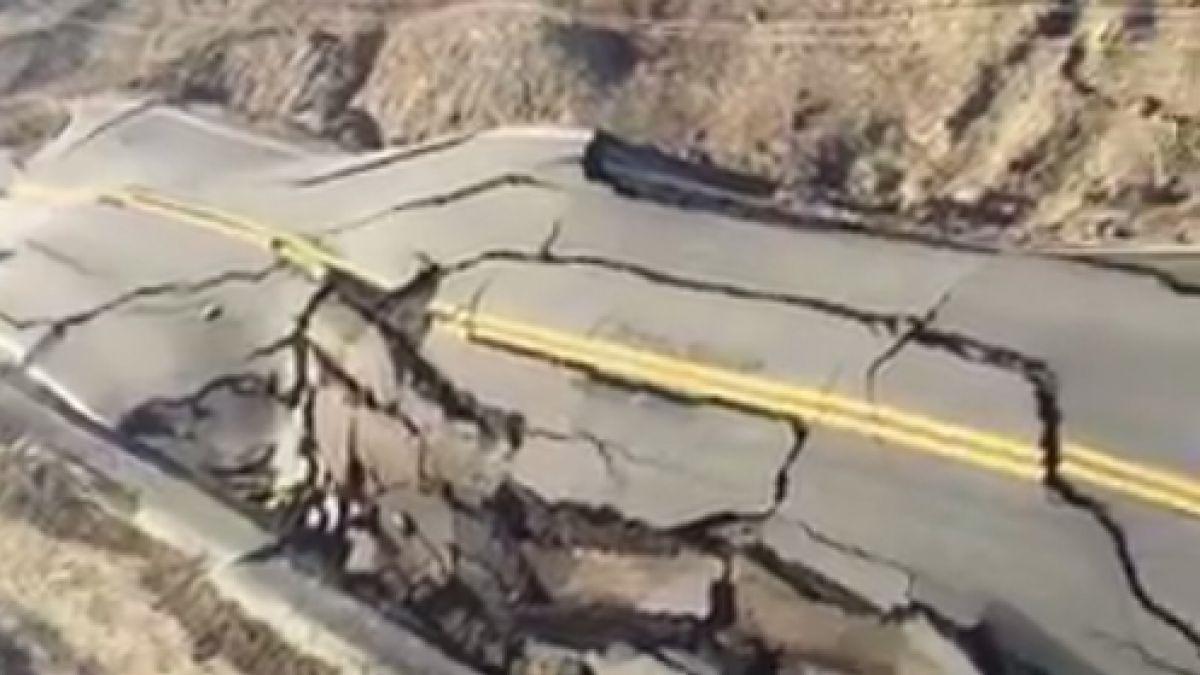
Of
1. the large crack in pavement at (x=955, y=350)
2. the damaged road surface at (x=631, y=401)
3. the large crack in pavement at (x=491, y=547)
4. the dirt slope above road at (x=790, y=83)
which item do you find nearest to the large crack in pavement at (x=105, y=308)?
the damaged road surface at (x=631, y=401)

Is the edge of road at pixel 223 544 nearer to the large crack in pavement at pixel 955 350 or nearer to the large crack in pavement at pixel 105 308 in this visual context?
the large crack in pavement at pixel 105 308

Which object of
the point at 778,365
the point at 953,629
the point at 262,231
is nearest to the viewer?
the point at 953,629

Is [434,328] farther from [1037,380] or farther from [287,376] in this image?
[1037,380]

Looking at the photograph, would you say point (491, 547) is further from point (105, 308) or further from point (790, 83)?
point (790, 83)

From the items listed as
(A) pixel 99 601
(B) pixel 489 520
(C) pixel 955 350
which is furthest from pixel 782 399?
(A) pixel 99 601

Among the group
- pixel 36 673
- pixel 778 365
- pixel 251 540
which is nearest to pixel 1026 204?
pixel 778 365

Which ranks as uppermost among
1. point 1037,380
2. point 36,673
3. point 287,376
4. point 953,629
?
point 1037,380
